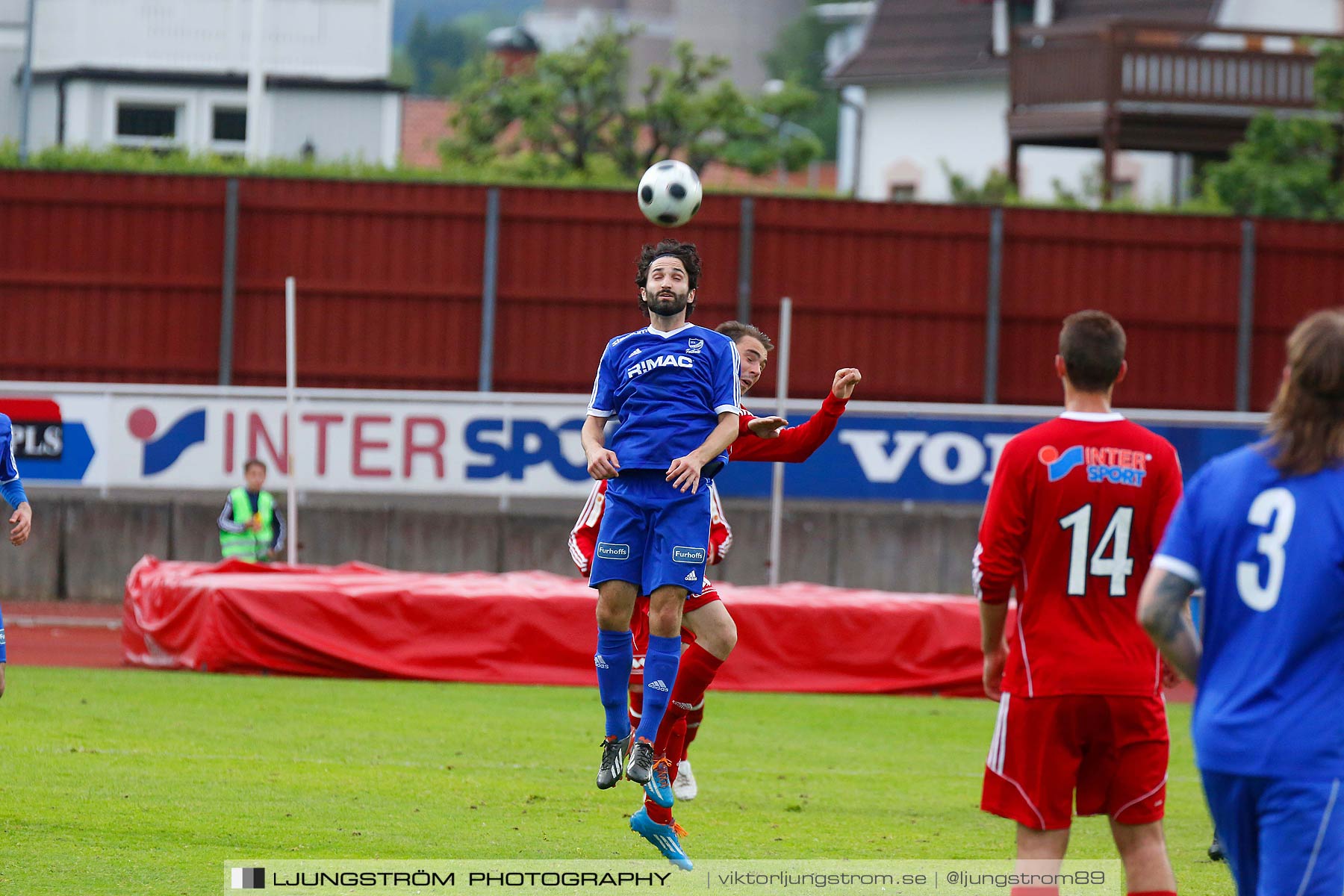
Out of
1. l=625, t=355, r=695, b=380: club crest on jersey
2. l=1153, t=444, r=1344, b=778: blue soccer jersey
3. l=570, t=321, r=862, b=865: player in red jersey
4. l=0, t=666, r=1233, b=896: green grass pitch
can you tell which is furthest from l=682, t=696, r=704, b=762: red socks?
l=1153, t=444, r=1344, b=778: blue soccer jersey

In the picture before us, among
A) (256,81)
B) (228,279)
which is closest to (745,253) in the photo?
(228,279)

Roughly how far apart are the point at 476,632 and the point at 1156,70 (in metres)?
21.3

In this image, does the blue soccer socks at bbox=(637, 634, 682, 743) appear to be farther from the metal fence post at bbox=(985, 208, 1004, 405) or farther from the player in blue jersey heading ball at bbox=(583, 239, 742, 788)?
the metal fence post at bbox=(985, 208, 1004, 405)

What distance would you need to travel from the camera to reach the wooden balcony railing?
31.3 meters

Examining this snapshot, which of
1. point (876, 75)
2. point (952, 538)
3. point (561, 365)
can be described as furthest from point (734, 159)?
point (952, 538)

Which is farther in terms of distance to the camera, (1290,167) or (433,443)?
(1290,167)

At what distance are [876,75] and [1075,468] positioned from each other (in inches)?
1555

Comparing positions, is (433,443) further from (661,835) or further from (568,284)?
(661,835)

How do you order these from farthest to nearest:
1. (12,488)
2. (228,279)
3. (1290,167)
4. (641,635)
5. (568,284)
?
(1290,167) → (568,284) → (228,279) → (641,635) → (12,488)

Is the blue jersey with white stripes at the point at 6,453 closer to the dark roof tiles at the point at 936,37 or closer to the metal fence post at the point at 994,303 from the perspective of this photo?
the metal fence post at the point at 994,303

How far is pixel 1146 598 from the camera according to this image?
436 cm

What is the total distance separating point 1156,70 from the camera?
31641 mm

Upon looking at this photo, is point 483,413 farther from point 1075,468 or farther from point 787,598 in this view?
point 1075,468

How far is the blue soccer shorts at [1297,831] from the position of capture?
13.7 ft
